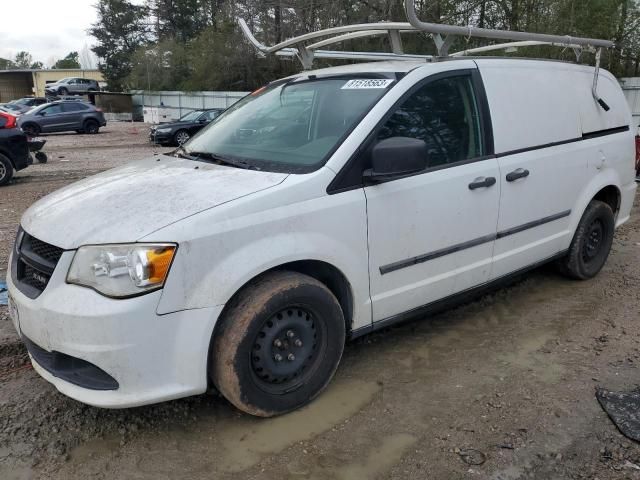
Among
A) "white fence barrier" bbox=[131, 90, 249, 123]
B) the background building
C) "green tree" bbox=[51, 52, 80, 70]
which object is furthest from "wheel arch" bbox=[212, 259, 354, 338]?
"green tree" bbox=[51, 52, 80, 70]

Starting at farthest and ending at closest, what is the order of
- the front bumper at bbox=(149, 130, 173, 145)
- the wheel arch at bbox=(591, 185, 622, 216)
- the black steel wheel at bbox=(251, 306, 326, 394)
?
the front bumper at bbox=(149, 130, 173, 145) → the wheel arch at bbox=(591, 185, 622, 216) → the black steel wheel at bbox=(251, 306, 326, 394)

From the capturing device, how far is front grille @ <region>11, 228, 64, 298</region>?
8.67 feet

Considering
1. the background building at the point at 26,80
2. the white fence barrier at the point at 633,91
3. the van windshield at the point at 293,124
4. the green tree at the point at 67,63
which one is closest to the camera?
the van windshield at the point at 293,124

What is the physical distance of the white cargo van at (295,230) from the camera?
248 centimetres

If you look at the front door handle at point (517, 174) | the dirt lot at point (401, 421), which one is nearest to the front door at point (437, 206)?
the front door handle at point (517, 174)

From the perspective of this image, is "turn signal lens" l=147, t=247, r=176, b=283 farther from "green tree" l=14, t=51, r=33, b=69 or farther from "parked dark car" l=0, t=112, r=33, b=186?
"green tree" l=14, t=51, r=33, b=69

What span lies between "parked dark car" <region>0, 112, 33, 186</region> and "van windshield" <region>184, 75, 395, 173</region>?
27.1 ft

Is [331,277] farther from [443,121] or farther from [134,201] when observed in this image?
[443,121]

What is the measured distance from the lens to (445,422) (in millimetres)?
2920

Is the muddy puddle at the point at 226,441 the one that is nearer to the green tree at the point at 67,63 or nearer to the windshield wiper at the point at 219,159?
the windshield wiper at the point at 219,159

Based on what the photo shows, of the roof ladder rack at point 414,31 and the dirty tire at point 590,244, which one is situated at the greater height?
the roof ladder rack at point 414,31

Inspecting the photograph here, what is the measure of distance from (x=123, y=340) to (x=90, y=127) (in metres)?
26.3

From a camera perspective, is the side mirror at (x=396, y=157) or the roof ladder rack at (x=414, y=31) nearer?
the side mirror at (x=396, y=157)

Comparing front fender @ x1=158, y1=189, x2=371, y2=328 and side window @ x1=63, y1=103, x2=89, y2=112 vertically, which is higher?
side window @ x1=63, y1=103, x2=89, y2=112
